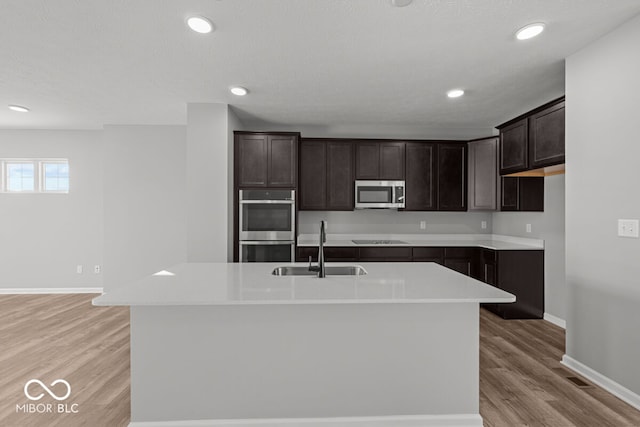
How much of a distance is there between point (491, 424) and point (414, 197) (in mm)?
3137

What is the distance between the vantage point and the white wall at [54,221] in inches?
209

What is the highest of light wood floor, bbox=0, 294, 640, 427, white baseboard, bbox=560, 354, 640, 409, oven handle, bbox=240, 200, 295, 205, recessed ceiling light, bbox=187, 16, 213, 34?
recessed ceiling light, bbox=187, 16, 213, 34

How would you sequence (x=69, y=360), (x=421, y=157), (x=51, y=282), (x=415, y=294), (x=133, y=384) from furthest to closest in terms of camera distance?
(x=51, y=282), (x=421, y=157), (x=69, y=360), (x=133, y=384), (x=415, y=294)

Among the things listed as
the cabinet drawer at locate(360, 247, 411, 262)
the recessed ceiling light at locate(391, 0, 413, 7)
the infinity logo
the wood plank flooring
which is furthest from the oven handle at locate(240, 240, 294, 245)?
the recessed ceiling light at locate(391, 0, 413, 7)

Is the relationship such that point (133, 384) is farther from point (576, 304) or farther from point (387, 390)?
point (576, 304)

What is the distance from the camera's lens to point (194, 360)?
1971mm

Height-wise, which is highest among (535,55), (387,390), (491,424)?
(535,55)

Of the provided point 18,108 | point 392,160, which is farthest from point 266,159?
point 18,108

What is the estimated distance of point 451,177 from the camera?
190 inches

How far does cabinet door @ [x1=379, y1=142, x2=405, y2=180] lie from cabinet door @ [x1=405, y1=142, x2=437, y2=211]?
10 cm

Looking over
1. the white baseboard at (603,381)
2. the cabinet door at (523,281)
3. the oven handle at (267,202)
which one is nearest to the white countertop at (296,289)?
the white baseboard at (603,381)

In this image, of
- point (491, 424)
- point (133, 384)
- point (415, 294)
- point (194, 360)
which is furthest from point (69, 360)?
point (491, 424)

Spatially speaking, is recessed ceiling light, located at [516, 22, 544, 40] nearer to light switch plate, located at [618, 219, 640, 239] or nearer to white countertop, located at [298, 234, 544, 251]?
light switch plate, located at [618, 219, 640, 239]

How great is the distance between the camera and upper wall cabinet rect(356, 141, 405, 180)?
188 inches
